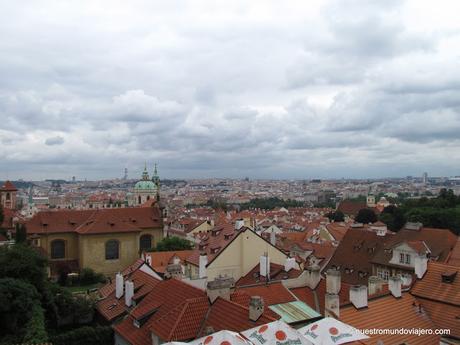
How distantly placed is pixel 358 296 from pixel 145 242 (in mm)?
42999

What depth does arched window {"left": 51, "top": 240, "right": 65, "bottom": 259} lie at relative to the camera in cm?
5303

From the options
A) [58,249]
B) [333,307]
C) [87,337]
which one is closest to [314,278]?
[333,307]

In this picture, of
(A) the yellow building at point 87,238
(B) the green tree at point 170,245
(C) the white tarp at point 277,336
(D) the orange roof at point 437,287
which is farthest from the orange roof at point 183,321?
(A) the yellow building at point 87,238

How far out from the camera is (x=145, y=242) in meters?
57.6

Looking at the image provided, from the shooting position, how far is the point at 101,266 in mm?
52531

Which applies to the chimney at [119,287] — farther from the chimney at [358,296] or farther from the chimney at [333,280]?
the chimney at [358,296]

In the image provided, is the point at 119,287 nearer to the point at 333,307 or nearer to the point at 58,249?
the point at 333,307

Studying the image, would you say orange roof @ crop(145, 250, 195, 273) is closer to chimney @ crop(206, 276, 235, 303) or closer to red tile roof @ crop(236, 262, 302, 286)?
red tile roof @ crop(236, 262, 302, 286)

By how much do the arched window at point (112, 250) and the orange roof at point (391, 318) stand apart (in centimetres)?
3974

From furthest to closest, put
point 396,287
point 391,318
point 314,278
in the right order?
1. point 314,278
2. point 396,287
3. point 391,318

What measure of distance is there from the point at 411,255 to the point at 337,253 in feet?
26.6

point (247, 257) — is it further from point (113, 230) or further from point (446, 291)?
point (113, 230)

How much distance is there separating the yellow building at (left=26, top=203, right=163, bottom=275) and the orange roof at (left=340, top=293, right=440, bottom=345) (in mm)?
39394

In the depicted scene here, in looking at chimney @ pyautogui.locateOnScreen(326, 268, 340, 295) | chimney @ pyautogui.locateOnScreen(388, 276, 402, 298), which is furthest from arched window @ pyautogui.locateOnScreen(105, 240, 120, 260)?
chimney @ pyautogui.locateOnScreen(388, 276, 402, 298)
